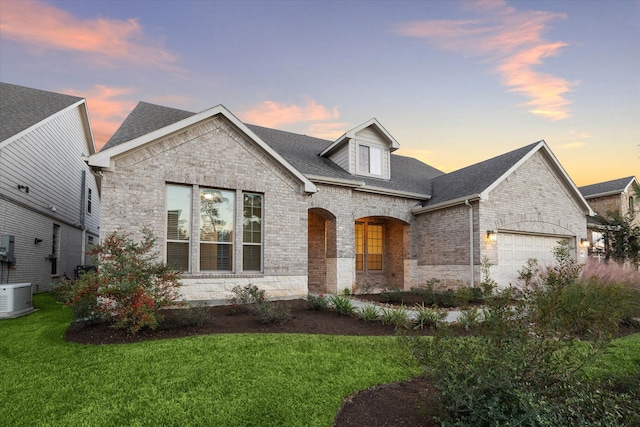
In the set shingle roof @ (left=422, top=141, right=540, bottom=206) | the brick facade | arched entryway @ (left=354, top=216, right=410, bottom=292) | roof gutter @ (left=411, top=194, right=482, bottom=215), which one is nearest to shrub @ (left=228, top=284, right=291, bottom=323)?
arched entryway @ (left=354, top=216, right=410, bottom=292)

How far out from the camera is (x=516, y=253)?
14.2 meters

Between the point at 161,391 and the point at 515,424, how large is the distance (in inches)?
147

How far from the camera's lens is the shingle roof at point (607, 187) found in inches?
883

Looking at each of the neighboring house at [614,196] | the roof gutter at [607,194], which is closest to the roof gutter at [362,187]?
the neighboring house at [614,196]

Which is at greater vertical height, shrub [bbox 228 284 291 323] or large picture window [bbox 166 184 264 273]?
large picture window [bbox 166 184 264 273]

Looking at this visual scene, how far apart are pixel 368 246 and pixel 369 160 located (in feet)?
13.6

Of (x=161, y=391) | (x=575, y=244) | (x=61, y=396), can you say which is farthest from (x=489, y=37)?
(x=61, y=396)

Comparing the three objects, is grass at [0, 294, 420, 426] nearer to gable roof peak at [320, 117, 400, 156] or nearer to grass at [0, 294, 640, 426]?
grass at [0, 294, 640, 426]

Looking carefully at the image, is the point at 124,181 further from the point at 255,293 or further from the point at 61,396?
the point at 61,396

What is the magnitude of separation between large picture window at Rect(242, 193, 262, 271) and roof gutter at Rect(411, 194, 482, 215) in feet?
25.6

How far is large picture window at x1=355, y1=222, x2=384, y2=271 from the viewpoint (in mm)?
16359

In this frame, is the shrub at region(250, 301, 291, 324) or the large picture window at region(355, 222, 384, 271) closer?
the shrub at region(250, 301, 291, 324)

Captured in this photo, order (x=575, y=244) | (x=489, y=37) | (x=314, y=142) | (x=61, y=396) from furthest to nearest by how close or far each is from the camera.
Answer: (x=314, y=142), (x=575, y=244), (x=489, y=37), (x=61, y=396)

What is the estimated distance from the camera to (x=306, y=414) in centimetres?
367
